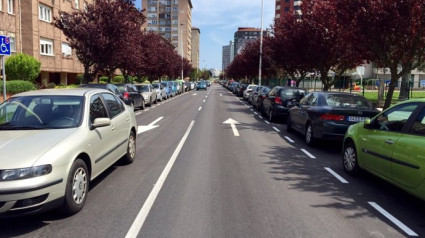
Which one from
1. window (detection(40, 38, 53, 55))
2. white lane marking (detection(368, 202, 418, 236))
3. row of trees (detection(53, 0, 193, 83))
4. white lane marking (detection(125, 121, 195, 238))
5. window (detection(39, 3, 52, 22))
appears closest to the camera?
white lane marking (detection(125, 121, 195, 238))

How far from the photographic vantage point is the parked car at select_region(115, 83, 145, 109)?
724 inches

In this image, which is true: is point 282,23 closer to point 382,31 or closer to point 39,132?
point 382,31

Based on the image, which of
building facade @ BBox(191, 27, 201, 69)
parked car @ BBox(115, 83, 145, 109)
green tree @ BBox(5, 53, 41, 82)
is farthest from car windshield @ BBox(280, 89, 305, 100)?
building facade @ BBox(191, 27, 201, 69)

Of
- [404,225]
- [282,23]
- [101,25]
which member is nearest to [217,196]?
[404,225]

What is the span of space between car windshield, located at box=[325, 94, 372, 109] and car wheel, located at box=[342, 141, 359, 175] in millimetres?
2716

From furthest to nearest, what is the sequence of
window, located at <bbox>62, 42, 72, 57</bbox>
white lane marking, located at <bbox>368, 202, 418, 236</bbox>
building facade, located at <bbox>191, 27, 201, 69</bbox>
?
building facade, located at <bbox>191, 27, 201, 69</bbox>
window, located at <bbox>62, 42, 72, 57</bbox>
white lane marking, located at <bbox>368, 202, 418, 236</bbox>

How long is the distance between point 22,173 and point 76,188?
0.89m

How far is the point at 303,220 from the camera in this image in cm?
470

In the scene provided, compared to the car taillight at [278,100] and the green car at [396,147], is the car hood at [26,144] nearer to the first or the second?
the green car at [396,147]

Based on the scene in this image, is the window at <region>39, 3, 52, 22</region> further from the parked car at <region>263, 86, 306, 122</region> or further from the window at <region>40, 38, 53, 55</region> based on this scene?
the parked car at <region>263, 86, 306, 122</region>

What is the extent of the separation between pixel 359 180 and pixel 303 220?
247 cm

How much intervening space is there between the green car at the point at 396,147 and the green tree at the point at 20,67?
2502 centimetres

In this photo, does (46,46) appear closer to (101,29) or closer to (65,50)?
(65,50)

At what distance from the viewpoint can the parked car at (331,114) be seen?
29.8ft
